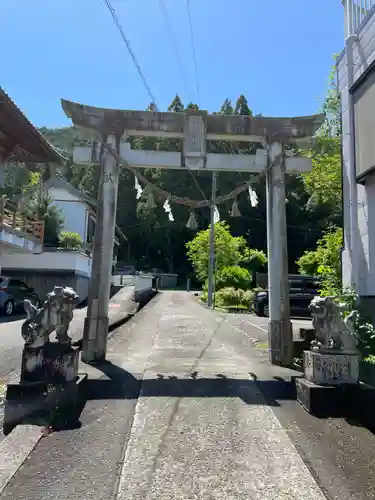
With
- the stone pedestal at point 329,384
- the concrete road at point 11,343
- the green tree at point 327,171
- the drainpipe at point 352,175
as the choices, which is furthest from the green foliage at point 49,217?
the stone pedestal at point 329,384

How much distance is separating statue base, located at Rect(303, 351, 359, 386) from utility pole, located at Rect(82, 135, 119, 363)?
11.0 ft

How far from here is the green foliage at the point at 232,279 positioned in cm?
2842

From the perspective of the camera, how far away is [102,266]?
21.9 feet

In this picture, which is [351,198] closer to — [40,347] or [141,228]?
[40,347]

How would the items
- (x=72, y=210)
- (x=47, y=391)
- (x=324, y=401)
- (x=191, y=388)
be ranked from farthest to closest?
(x=72, y=210) < (x=191, y=388) < (x=324, y=401) < (x=47, y=391)

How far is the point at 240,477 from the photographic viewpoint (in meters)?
3.19

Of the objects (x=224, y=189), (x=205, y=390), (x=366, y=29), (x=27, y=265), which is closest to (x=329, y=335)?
(x=205, y=390)

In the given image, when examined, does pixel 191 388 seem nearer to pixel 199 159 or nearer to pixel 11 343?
pixel 199 159

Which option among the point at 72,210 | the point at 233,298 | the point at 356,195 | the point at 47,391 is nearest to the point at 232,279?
the point at 233,298

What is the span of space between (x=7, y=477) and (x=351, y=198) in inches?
241

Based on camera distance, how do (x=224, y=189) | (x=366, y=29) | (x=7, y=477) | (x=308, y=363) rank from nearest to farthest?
1. (x=7, y=477)
2. (x=308, y=363)
3. (x=366, y=29)
4. (x=224, y=189)

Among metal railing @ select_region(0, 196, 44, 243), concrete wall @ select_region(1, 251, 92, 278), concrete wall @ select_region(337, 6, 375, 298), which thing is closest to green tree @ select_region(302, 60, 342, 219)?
concrete wall @ select_region(337, 6, 375, 298)

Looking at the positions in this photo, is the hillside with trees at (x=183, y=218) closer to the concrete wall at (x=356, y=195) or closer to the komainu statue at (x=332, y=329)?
the concrete wall at (x=356, y=195)

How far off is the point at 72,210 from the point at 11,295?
1478 centimetres
